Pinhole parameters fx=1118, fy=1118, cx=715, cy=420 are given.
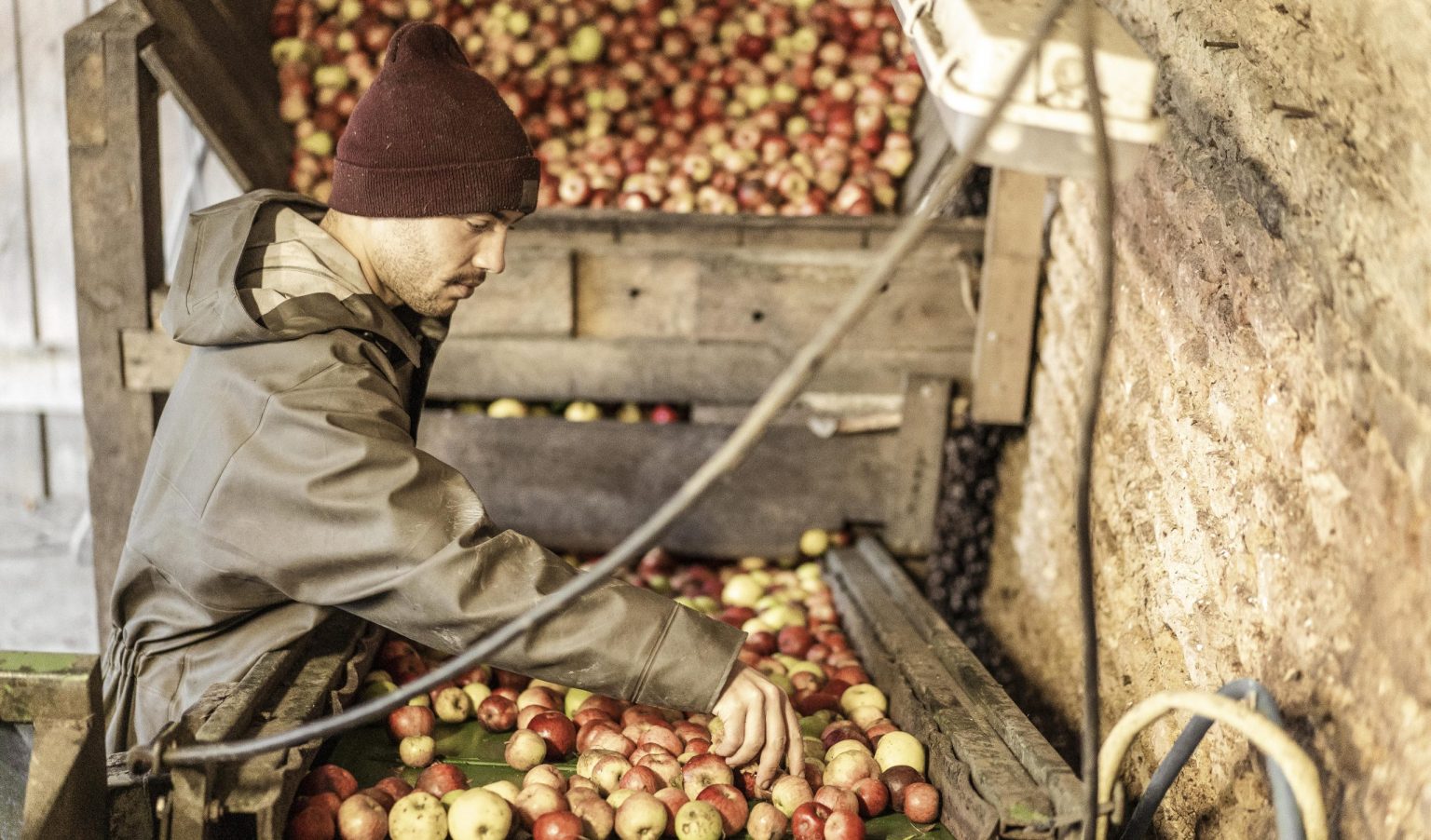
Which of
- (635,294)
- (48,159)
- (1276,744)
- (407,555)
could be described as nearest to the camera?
(1276,744)

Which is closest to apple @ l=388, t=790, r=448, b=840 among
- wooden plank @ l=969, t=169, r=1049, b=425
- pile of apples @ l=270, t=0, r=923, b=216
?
wooden plank @ l=969, t=169, r=1049, b=425

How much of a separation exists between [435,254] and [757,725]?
107 cm

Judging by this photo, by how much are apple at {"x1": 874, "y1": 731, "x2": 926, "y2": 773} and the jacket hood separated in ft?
3.88

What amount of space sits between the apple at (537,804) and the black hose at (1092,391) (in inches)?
36.3

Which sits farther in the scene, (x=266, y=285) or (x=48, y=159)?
(x=48, y=159)

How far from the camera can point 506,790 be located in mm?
2072

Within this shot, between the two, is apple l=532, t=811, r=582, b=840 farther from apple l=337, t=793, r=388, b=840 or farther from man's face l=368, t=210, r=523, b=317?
man's face l=368, t=210, r=523, b=317

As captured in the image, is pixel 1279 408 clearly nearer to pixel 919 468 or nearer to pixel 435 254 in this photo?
pixel 435 254

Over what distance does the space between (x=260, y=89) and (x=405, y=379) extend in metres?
2.07

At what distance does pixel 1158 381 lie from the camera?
2.45 metres

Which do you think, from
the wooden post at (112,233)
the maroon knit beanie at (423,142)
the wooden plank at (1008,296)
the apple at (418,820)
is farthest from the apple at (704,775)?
the wooden post at (112,233)

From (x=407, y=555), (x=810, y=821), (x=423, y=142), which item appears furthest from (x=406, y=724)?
(x=423, y=142)

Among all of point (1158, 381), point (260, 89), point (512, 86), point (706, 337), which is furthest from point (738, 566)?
point (260, 89)

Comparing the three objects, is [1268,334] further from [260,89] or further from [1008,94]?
[260,89]
